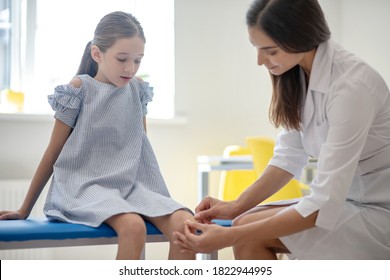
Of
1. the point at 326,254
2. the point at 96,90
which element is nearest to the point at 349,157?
the point at 326,254

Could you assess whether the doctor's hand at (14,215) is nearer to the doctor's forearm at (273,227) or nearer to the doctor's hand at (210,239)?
the doctor's hand at (210,239)

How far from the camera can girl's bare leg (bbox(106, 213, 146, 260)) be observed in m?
1.17

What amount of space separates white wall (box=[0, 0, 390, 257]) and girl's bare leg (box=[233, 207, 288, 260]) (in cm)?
176

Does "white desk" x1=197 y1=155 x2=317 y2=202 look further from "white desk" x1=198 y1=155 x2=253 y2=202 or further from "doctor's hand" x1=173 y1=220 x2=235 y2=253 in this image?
"doctor's hand" x1=173 y1=220 x2=235 y2=253

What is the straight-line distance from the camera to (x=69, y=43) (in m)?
2.96

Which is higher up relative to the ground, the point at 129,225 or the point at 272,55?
the point at 272,55

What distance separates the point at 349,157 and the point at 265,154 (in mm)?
1359

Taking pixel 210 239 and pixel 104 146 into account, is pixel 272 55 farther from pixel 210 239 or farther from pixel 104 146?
pixel 104 146

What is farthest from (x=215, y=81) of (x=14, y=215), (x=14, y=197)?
(x=14, y=215)

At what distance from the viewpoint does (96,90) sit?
1423mm

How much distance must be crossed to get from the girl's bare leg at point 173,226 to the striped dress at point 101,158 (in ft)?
0.08

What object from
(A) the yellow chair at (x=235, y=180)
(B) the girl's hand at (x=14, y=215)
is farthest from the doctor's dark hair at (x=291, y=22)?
(A) the yellow chair at (x=235, y=180)

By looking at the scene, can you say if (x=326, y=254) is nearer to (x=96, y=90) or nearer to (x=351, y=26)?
(x=96, y=90)

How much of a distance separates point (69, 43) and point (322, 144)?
84.7 inches
